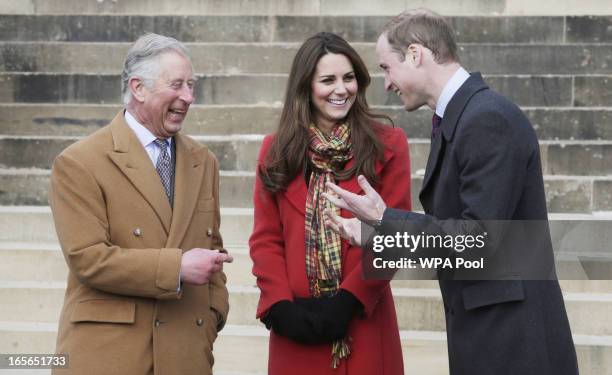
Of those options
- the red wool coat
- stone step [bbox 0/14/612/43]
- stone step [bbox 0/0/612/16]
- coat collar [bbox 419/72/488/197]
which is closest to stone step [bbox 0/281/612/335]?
the red wool coat

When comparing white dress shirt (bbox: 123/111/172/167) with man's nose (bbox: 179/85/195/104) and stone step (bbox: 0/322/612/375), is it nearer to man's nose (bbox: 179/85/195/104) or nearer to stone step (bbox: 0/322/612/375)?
man's nose (bbox: 179/85/195/104)

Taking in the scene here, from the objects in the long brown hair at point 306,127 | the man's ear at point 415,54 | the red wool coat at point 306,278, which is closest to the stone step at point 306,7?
the long brown hair at point 306,127

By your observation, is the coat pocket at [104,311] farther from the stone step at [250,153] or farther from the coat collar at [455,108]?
the stone step at [250,153]

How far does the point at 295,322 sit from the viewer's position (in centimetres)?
364

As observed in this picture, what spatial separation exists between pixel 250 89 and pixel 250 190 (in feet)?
4.27

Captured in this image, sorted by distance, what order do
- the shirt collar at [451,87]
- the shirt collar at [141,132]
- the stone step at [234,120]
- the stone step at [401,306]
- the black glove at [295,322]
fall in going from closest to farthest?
the shirt collar at [451,87] → the shirt collar at [141,132] → the black glove at [295,322] → the stone step at [401,306] → the stone step at [234,120]

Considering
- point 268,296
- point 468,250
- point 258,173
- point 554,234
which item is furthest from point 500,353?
point 554,234

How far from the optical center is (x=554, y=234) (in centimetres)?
609

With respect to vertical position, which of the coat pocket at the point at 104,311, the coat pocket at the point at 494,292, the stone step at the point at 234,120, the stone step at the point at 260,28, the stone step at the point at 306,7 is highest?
the stone step at the point at 306,7

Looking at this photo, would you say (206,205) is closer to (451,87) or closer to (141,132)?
(141,132)

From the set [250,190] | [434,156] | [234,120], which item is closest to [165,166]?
[434,156]

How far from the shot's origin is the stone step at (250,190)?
263 inches

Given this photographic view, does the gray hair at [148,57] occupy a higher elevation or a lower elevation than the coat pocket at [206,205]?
higher

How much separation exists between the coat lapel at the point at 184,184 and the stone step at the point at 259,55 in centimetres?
444
